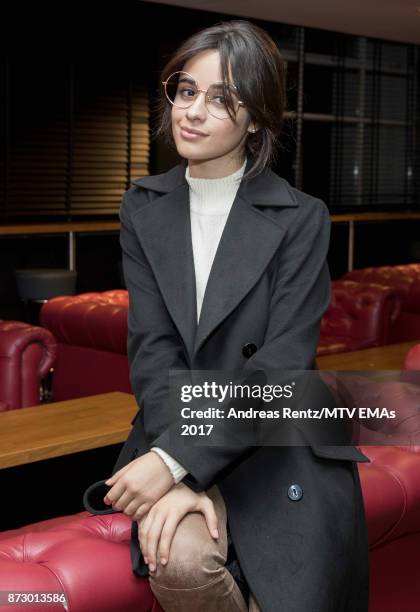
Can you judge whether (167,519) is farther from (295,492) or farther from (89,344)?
(89,344)

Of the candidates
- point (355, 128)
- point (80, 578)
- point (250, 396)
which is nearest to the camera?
point (80, 578)

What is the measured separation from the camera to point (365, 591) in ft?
5.94

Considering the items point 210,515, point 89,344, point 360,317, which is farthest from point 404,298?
point 210,515

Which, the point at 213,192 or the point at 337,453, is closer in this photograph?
the point at 337,453

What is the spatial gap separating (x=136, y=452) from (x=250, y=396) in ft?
0.83

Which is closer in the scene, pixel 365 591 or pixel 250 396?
pixel 250 396

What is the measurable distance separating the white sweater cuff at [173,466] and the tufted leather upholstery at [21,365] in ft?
9.67

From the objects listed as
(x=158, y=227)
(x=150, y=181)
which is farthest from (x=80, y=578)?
(x=150, y=181)

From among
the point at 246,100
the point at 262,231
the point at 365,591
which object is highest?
the point at 246,100

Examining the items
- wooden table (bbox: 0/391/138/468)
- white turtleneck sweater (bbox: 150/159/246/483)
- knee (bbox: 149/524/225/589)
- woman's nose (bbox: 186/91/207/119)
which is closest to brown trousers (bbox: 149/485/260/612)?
knee (bbox: 149/524/225/589)

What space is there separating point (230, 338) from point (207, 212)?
26 cm

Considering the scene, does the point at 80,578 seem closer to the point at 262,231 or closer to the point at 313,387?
the point at 313,387

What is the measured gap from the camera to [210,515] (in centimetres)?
162

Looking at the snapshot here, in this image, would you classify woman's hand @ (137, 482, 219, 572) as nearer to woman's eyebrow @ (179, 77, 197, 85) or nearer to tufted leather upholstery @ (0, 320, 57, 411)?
woman's eyebrow @ (179, 77, 197, 85)
